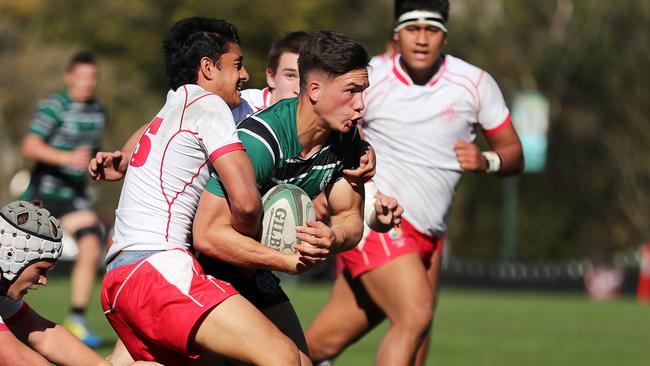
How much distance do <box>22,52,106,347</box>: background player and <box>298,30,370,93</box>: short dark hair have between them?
5.58 m

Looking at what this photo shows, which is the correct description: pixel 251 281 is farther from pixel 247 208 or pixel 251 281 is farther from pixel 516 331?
pixel 516 331

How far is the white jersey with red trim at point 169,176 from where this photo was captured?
5.86 meters

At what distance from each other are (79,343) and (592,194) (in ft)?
103

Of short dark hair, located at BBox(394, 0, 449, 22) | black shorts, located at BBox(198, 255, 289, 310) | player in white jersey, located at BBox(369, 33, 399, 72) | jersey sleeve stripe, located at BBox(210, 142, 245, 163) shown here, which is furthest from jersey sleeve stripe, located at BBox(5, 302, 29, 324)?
short dark hair, located at BBox(394, 0, 449, 22)

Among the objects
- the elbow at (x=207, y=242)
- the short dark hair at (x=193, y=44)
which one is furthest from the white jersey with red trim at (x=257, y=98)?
the elbow at (x=207, y=242)

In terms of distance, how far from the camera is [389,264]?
311 inches

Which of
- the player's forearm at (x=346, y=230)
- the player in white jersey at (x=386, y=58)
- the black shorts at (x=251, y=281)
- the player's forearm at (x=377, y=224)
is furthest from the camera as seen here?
the player in white jersey at (x=386, y=58)

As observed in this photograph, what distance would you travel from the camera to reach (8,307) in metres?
6.26

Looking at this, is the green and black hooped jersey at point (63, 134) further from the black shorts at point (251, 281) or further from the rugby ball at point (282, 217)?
the rugby ball at point (282, 217)

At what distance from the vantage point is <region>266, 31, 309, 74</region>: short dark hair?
7.43 m

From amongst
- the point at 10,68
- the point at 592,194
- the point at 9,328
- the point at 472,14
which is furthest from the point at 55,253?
the point at 10,68

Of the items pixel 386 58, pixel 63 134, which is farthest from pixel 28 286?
pixel 63 134

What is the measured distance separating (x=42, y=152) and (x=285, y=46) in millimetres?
4381

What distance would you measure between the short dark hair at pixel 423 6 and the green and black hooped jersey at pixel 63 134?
13.6 ft
